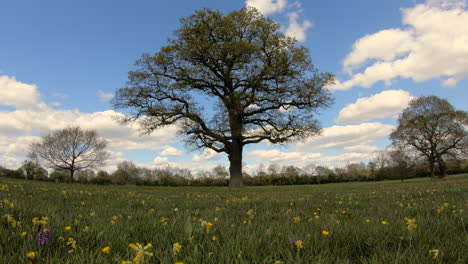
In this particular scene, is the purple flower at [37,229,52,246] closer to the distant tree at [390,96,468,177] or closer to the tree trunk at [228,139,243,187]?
the tree trunk at [228,139,243,187]

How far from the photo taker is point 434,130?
4372cm

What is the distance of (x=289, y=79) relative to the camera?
3041 centimetres

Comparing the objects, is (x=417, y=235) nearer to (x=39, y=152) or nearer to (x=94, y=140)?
(x=94, y=140)

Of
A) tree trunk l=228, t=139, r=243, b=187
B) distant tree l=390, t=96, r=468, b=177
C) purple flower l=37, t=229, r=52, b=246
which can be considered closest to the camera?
purple flower l=37, t=229, r=52, b=246

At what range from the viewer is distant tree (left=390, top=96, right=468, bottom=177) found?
42.6 m

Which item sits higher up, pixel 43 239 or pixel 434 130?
pixel 434 130

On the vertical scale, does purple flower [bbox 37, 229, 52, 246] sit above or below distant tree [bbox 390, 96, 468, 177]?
below

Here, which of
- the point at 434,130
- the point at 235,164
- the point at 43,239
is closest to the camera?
the point at 43,239

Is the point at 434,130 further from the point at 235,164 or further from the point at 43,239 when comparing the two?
the point at 43,239

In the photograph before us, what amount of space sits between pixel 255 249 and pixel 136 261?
96cm

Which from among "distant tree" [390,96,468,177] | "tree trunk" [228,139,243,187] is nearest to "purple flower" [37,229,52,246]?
"tree trunk" [228,139,243,187]

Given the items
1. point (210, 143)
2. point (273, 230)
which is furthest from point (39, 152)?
point (273, 230)

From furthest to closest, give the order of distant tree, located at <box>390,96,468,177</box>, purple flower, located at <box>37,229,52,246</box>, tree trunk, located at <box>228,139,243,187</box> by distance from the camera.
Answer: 1. distant tree, located at <box>390,96,468,177</box>
2. tree trunk, located at <box>228,139,243,187</box>
3. purple flower, located at <box>37,229,52,246</box>

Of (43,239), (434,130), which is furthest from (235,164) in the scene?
(434,130)
